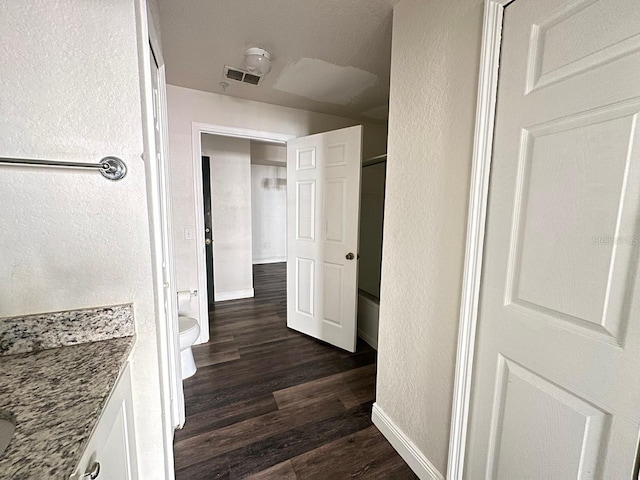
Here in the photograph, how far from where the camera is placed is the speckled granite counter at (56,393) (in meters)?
0.45

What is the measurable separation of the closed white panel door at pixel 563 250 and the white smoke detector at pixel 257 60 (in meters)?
1.38

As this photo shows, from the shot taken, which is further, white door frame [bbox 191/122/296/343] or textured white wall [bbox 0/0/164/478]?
white door frame [bbox 191/122/296/343]

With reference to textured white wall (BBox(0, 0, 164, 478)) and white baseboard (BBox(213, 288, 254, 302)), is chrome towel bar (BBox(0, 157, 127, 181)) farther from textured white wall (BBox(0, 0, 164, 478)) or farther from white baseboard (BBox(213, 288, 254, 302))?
white baseboard (BBox(213, 288, 254, 302))

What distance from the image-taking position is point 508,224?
35.3 inches

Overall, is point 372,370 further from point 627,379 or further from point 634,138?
point 634,138

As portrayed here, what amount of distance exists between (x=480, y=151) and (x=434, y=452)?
4.41 feet

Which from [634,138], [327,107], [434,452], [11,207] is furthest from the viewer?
[327,107]

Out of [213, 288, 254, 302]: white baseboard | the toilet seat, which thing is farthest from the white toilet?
[213, 288, 254, 302]: white baseboard

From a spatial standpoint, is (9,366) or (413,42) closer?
(9,366)

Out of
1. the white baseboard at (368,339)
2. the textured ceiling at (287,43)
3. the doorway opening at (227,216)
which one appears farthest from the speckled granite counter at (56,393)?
the doorway opening at (227,216)

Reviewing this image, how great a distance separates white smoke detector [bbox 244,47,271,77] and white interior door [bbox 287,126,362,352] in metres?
0.75

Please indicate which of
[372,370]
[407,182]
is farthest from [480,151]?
[372,370]

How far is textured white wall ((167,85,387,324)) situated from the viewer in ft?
7.48

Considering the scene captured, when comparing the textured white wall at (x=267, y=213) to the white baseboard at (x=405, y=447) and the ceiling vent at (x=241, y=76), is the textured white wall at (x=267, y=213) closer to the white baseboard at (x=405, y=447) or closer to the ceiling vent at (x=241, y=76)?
the ceiling vent at (x=241, y=76)
